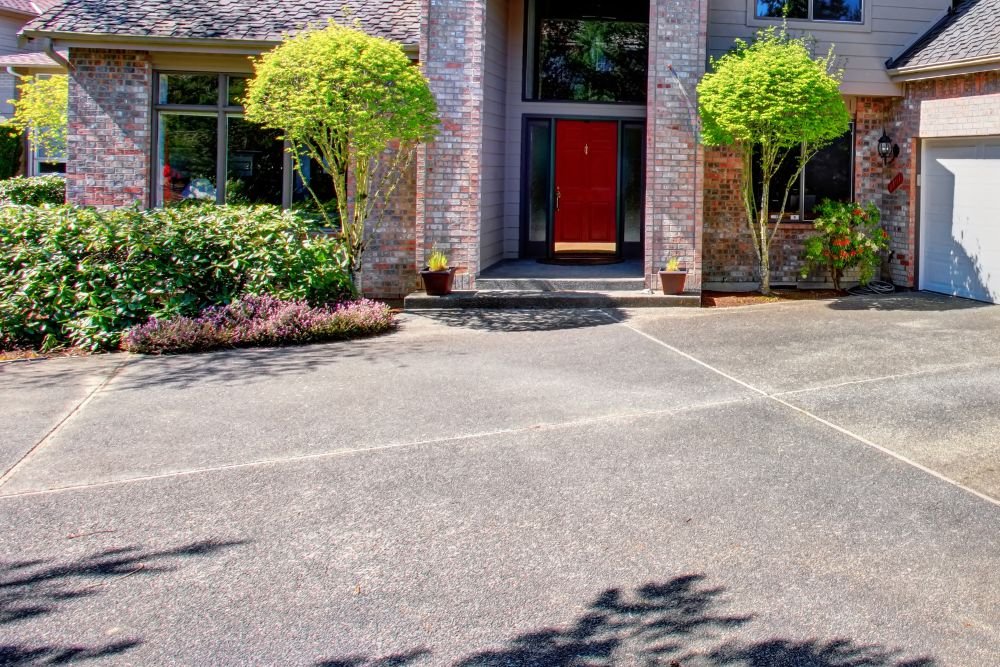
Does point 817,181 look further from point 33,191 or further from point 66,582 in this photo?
point 33,191

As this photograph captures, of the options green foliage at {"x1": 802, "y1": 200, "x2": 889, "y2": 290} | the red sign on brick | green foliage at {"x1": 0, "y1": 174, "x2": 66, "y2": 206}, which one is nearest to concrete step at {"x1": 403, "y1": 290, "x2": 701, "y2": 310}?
green foliage at {"x1": 802, "y1": 200, "x2": 889, "y2": 290}

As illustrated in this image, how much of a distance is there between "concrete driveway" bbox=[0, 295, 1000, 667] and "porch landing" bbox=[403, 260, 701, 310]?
126 inches

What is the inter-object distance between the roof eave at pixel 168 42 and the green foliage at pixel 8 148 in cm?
1232

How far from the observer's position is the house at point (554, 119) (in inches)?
525

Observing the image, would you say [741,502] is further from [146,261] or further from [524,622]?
[146,261]

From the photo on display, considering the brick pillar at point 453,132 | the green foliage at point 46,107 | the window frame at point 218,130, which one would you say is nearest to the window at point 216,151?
the window frame at point 218,130

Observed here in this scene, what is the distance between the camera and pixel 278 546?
202 inches

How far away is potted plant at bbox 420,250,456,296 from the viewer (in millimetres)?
12961

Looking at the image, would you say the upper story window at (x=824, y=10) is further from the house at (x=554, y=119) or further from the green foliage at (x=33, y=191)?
the green foliage at (x=33, y=191)

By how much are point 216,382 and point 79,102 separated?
23.5 feet

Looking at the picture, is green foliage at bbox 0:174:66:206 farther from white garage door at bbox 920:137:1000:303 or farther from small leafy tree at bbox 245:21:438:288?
white garage door at bbox 920:137:1000:303

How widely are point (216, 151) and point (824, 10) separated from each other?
30.3ft

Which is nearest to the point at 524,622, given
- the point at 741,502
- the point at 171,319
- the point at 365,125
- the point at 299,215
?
the point at 741,502

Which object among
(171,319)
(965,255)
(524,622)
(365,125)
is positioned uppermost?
(365,125)
